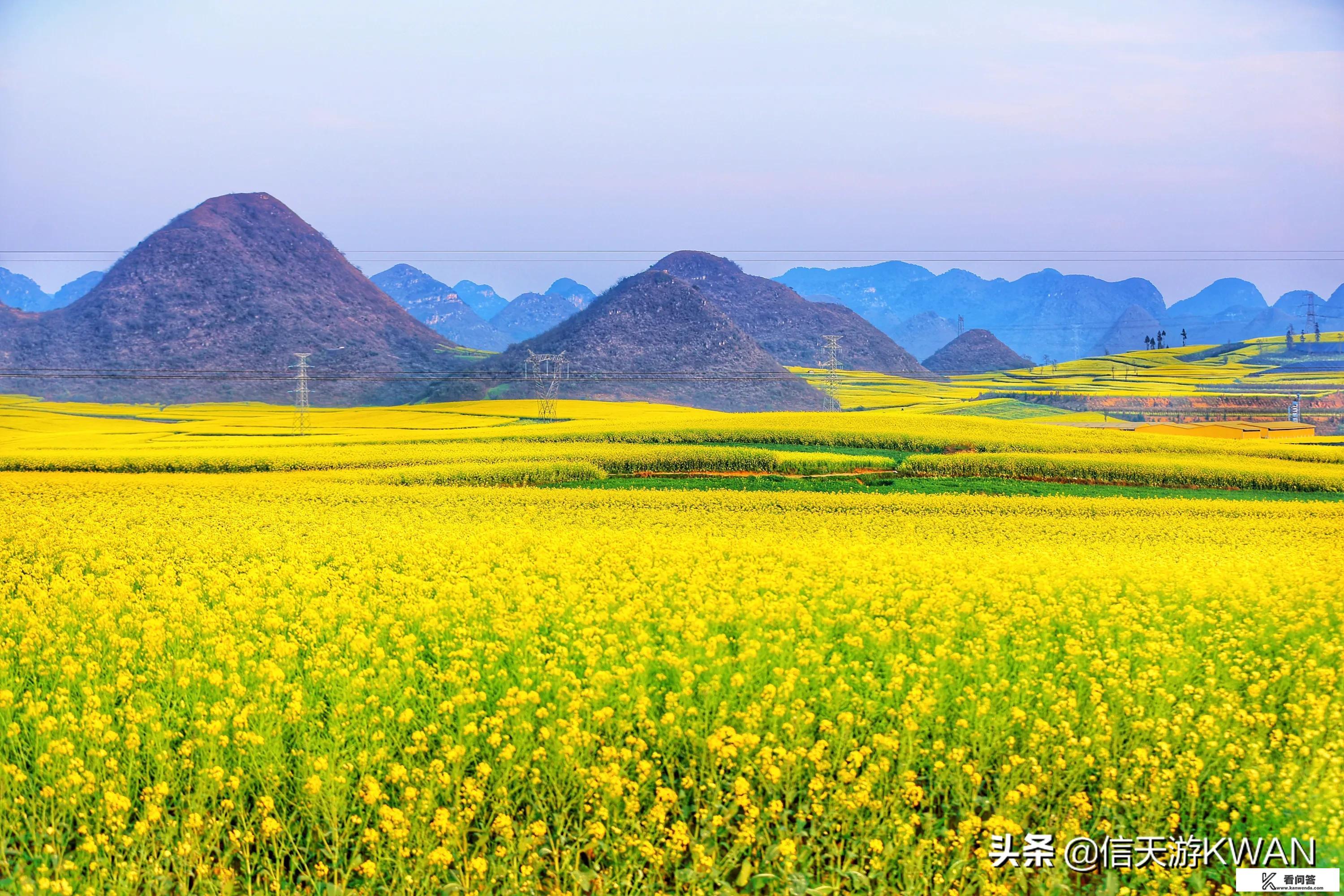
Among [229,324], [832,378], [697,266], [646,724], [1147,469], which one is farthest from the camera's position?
[697,266]

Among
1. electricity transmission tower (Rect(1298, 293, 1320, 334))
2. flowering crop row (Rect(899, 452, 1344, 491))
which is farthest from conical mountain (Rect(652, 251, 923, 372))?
flowering crop row (Rect(899, 452, 1344, 491))

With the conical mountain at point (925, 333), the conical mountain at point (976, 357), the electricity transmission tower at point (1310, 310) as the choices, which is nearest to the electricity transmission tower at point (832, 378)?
the conical mountain at point (976, 357)

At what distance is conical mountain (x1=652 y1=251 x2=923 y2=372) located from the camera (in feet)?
316

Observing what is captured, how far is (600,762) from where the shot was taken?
16.3 ft

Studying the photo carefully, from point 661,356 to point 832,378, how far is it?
27635 mm

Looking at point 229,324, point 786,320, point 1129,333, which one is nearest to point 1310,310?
point 786,320

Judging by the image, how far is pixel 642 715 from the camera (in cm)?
512

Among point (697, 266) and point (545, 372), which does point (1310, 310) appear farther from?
point (697, 266)

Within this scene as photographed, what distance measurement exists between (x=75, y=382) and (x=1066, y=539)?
57.8m

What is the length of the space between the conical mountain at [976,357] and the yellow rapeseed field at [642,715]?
93.8 metres

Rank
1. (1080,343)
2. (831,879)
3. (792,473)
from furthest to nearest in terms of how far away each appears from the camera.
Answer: (1080,343)
(792,473)
(831,879)

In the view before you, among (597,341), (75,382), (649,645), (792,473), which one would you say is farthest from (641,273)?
(649,645)

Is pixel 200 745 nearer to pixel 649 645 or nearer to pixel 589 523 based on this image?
pixel 649 645

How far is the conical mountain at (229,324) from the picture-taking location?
55.6 m
